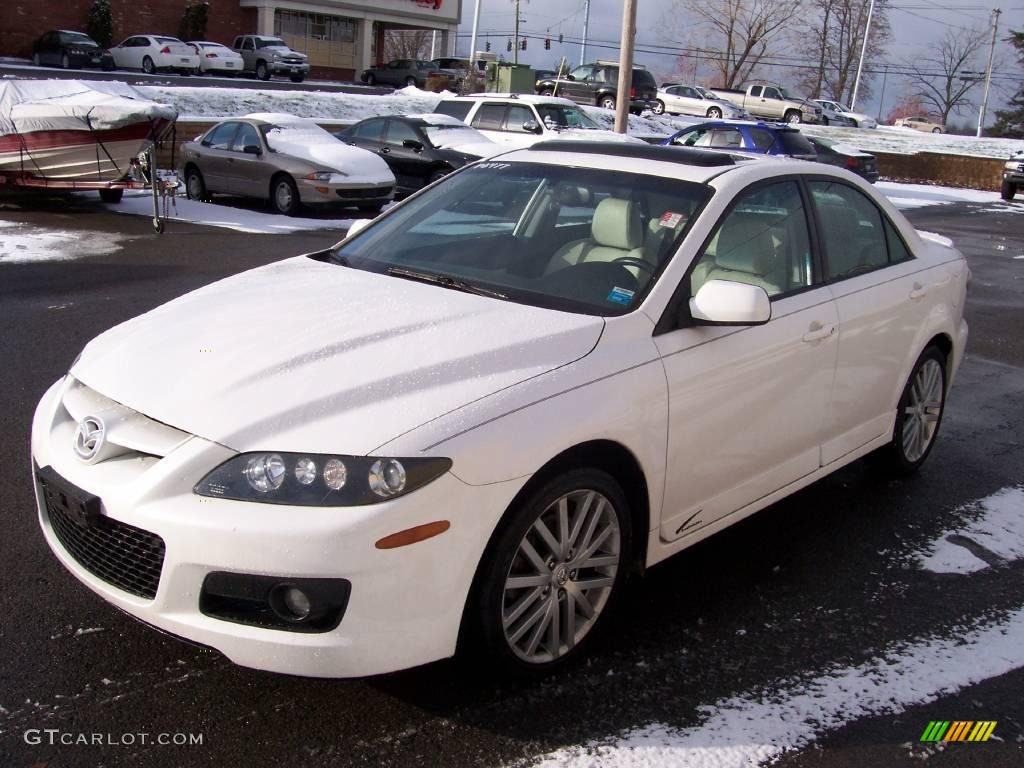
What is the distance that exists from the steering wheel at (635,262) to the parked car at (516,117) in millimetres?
15557

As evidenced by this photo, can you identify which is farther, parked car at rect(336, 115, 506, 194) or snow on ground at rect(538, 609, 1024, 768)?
parked car at rect(336, 115, 506, 194)

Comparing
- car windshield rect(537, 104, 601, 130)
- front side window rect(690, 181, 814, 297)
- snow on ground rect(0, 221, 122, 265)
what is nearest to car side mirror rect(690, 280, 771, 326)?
front side window rect(690, 181, 814, 297)

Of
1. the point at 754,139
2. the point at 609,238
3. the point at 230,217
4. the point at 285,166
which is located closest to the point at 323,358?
the point at 609,238

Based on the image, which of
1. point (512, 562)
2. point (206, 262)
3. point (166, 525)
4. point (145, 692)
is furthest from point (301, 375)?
point (206, 262)

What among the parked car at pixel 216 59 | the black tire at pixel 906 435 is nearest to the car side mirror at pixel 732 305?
the black tire at pixel 906 435

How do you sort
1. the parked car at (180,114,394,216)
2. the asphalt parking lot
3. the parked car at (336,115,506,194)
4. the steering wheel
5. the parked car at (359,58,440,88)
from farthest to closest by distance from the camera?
the parked car at (359,58,440,88) < the parked car at (336,115,506,194) < the parked car at (180,114,394,216) < the steering wheel < the asphalt parking lot

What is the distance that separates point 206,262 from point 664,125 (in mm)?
29223

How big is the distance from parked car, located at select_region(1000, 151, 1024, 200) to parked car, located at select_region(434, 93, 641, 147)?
12.8m

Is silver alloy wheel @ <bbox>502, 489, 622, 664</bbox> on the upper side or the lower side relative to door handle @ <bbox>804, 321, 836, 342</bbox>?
lower

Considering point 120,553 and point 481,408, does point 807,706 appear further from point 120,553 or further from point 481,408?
point 120,553

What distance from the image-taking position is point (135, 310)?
860 centimetres

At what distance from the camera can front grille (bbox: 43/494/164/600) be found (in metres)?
2.88

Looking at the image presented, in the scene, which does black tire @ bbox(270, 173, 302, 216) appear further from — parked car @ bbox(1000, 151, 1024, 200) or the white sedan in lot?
parked car @ bbox(1000, 151, 1024, 200)

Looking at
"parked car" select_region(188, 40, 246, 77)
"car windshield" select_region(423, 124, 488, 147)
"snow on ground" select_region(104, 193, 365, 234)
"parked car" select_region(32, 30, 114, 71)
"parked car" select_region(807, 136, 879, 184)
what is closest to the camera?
"snow on ground" select_region(104, 193, 365, 234)
